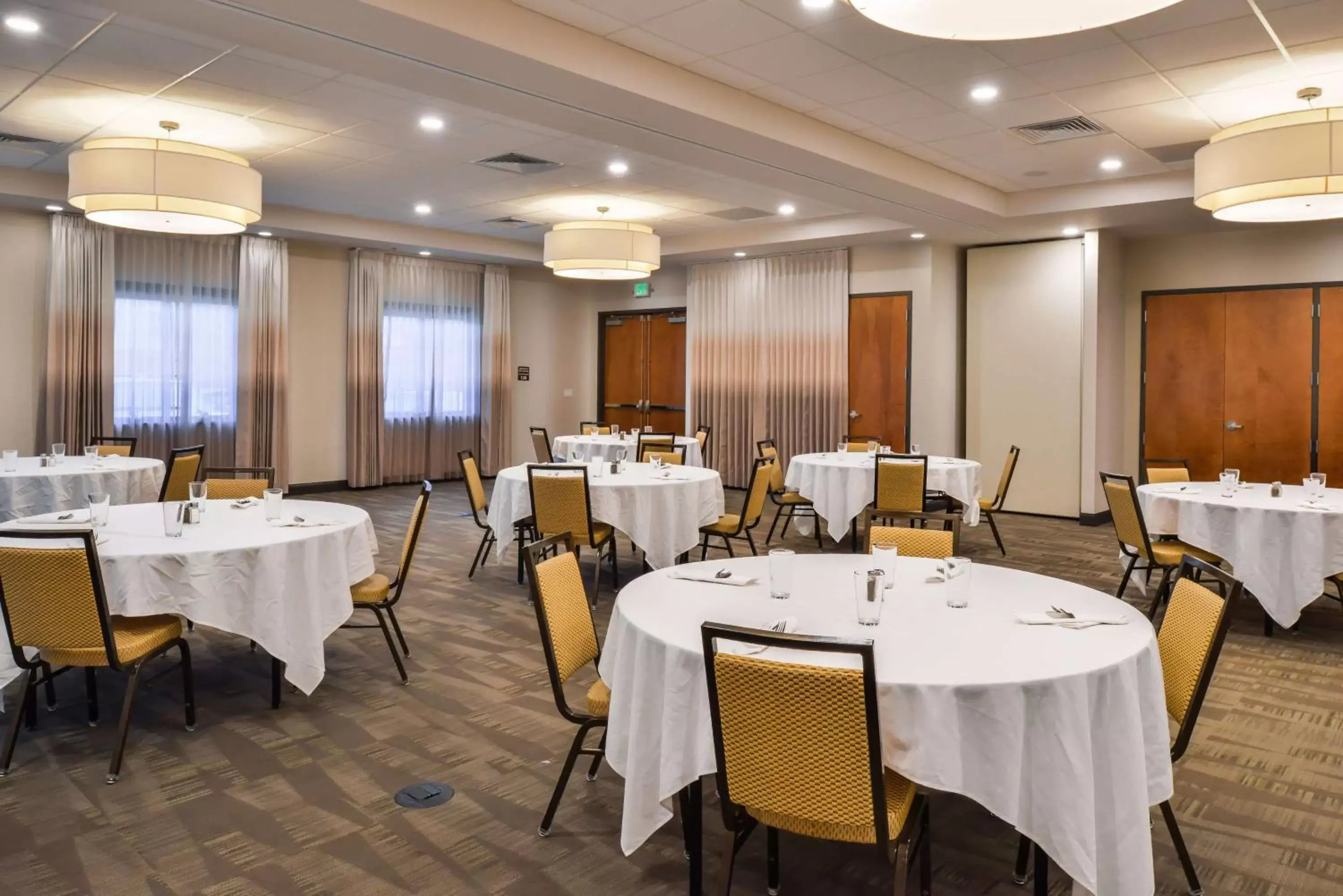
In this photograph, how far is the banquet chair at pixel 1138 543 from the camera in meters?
5.48

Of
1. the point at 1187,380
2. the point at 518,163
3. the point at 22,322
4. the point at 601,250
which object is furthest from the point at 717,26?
the point at 22,322

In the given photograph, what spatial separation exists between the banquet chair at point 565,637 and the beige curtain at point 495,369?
34.2 feet

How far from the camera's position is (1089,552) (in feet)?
26.2

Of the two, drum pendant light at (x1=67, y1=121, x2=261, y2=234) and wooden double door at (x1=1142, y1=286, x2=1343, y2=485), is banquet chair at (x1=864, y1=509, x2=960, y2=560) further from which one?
wooden double door at (x1=1142, y1=286, x2=1343, y2=485)

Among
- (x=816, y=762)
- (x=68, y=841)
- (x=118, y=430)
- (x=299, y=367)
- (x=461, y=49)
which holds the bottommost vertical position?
(x=68, y=841)

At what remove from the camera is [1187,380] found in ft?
33.3

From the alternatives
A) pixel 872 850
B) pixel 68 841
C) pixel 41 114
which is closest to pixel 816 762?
pixel 872 850

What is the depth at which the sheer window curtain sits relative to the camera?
9.90m

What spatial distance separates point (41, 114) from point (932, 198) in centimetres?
718

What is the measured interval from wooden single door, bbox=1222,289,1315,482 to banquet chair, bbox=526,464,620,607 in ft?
25.1

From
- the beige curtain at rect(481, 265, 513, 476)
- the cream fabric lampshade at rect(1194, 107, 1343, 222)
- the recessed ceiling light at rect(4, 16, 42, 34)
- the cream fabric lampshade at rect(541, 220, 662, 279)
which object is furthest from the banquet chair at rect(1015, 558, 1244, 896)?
the beige curtain at rect(481, 265, 513, 476)

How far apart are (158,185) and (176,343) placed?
4843mm

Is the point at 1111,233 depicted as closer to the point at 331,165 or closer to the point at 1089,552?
the point at 1089,552

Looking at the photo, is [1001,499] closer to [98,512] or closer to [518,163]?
[518,163]
